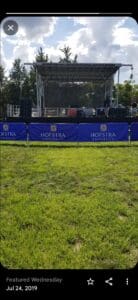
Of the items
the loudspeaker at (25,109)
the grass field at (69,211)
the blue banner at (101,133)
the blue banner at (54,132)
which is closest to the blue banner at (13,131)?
the blue banner at (54,132)

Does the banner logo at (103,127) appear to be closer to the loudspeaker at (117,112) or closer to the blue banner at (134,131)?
the blue banner at (134,131)

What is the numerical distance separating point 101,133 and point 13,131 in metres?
3.28

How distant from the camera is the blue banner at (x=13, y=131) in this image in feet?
45.8

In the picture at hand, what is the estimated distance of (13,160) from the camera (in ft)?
33.3

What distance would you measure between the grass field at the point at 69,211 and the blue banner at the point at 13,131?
10.4 feet

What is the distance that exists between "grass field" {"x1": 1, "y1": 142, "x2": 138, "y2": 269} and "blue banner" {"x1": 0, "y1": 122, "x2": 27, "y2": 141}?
3181mm

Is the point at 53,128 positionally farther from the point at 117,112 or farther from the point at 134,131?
the point at 117,112

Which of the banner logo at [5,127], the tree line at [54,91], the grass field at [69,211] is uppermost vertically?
the tree line at [54,91]

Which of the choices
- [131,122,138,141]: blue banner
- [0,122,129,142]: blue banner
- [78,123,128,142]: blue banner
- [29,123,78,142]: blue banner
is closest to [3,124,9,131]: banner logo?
[0,122,129,142]: blue banner

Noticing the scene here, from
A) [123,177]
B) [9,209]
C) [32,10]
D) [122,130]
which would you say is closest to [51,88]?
[122,130]

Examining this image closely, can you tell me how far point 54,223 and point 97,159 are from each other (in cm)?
555

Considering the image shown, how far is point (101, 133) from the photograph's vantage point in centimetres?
1369
